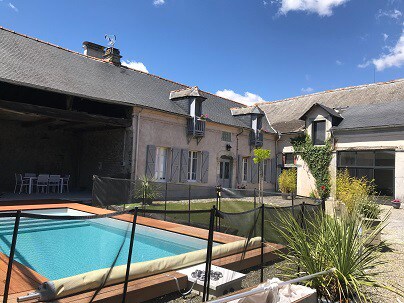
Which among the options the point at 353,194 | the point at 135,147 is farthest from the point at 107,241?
the point at 135,147

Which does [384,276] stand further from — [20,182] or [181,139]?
[20,182]

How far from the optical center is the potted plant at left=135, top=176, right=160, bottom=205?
33.5 ft

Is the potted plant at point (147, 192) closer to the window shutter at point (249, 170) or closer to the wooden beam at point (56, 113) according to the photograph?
the wooden beam at point (56, 113)

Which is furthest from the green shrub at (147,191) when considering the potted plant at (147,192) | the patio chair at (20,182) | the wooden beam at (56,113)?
the patio chair at (20,182)

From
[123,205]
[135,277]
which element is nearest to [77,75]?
[123,205]

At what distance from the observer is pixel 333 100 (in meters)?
21.6

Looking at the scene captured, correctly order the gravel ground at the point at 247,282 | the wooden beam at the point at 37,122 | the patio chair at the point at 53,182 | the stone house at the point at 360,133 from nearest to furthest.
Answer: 1. the gravel ground at the point at 247,282
2. the wooden beam at the point at 37,122
3. the patio chair at the point at 53,182
4. the stone house at the point at 360,133

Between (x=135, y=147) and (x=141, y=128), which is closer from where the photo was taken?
(x=135, y=147)

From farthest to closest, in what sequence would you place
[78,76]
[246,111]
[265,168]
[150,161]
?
[265,168] < [246,111] < [150,161] < [78,76]

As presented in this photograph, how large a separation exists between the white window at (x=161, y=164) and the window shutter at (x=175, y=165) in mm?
367

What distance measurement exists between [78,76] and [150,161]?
4.51m

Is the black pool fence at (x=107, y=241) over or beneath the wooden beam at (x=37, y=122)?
beneath

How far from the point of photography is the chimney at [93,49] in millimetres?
17234

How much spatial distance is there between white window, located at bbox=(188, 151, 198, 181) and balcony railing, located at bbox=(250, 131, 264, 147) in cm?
406
